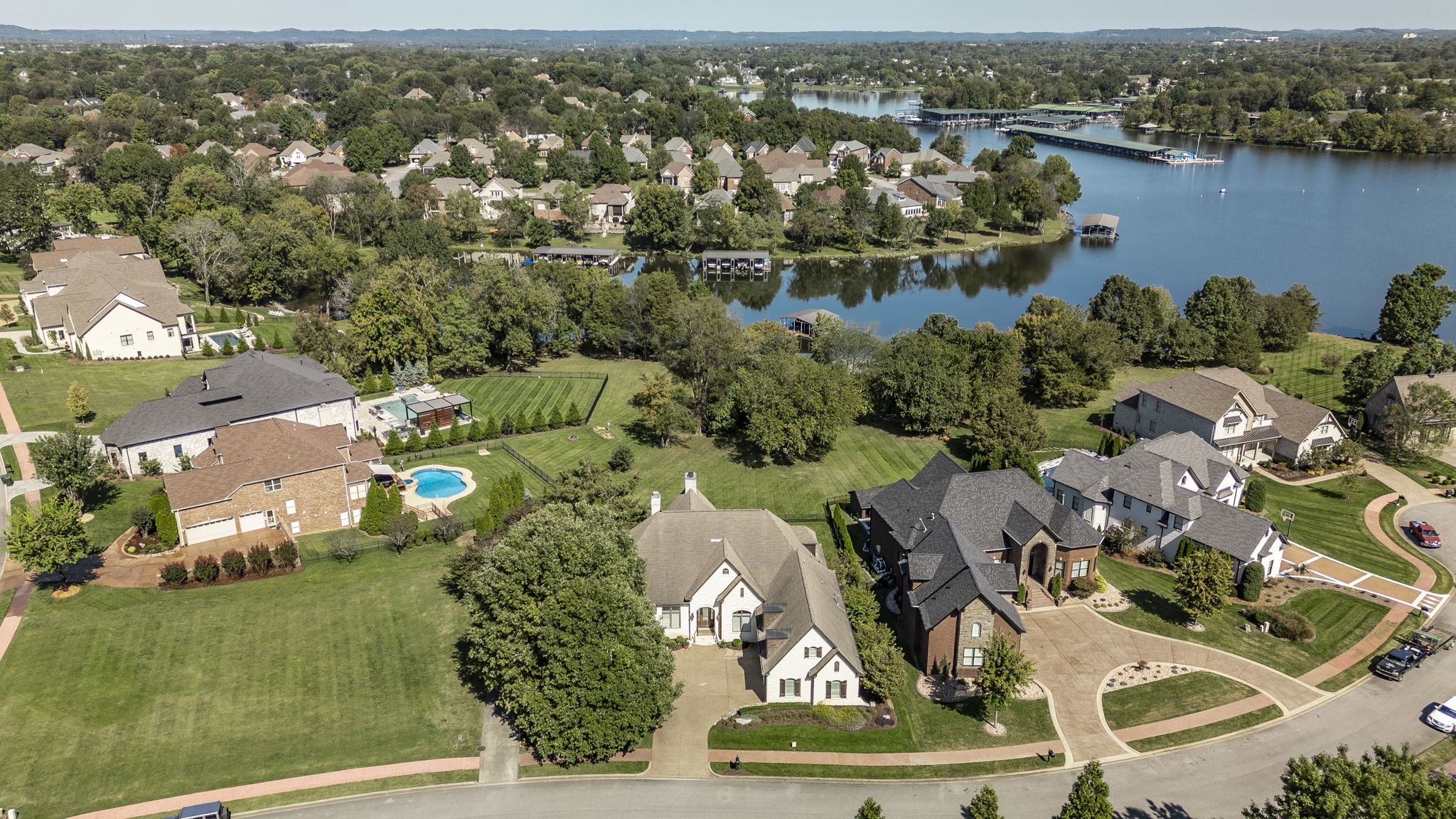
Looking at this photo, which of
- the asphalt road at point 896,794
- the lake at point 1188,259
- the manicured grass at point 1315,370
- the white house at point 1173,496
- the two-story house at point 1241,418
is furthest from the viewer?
the lake at point 1188,259

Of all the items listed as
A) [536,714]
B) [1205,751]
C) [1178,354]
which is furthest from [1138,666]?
[1178,354]

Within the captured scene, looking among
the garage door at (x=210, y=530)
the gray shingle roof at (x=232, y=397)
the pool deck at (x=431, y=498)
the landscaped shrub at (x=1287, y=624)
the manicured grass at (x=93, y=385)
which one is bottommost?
the landscaped shrub at (x=1287, y=624)

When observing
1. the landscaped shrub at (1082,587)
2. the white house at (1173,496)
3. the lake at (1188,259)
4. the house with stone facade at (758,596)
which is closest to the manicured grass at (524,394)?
the house with stone facade at (758,596)

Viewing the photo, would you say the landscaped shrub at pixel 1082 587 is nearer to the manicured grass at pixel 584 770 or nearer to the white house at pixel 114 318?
the manicured grass at pixel 584 770

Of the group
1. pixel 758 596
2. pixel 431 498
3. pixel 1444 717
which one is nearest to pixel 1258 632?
pixel 1444 717

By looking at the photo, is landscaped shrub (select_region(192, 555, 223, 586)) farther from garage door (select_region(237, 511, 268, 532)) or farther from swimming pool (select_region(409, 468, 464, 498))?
swimming pool (select_region(409, 468, 464, 498))

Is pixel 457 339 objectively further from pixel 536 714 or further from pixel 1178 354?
pixel 1178 354
